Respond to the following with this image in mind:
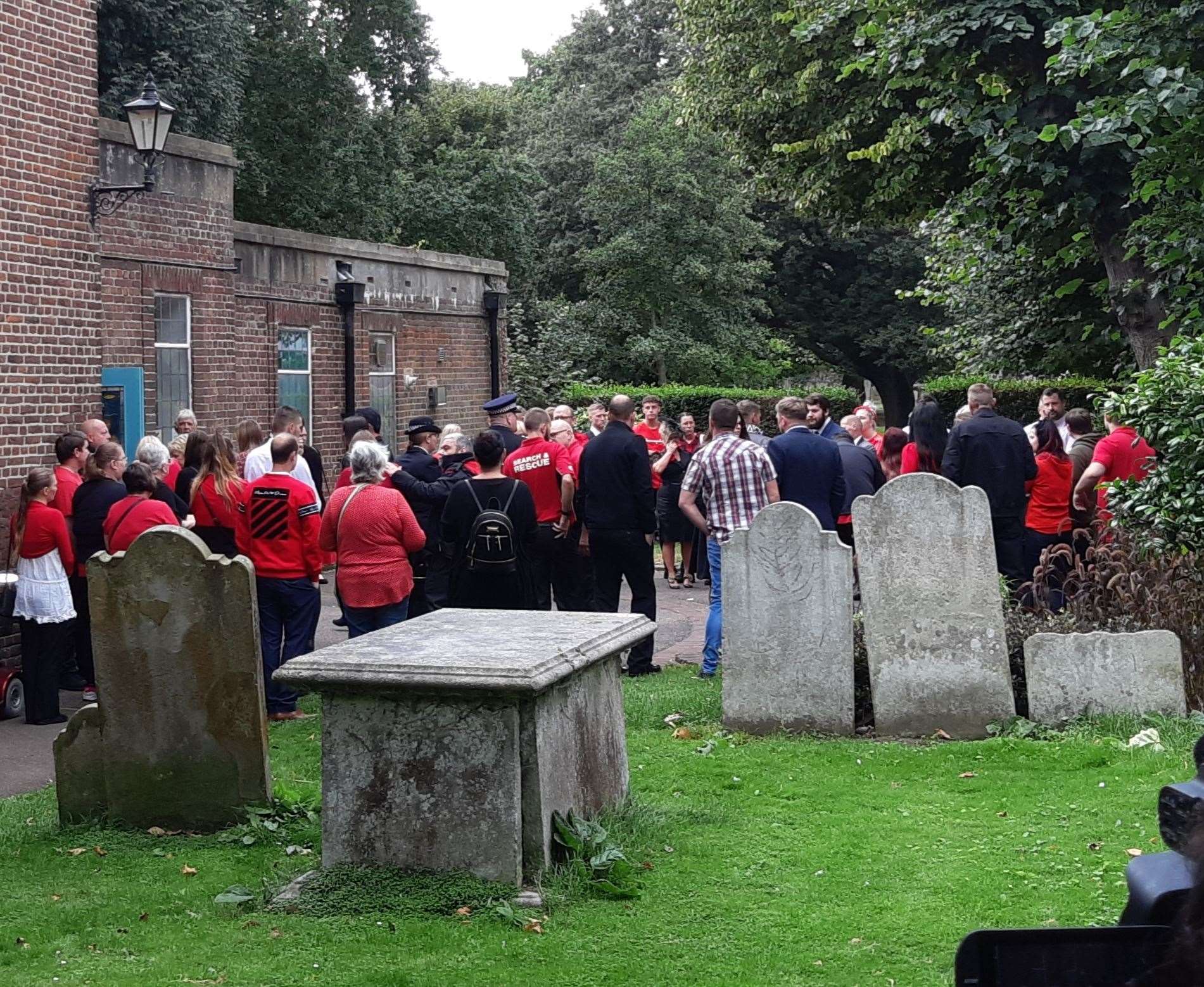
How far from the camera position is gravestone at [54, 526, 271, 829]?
6977 millimetres

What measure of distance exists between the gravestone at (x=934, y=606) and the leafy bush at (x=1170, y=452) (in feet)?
4.50

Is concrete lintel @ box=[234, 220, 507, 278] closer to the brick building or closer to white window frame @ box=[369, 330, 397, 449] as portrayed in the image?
the brick building

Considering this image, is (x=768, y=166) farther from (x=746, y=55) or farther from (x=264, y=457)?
(x=264, y=457)

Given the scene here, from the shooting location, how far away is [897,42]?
52.9 ft

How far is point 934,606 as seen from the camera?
28.8 feet

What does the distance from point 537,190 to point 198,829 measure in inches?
1519

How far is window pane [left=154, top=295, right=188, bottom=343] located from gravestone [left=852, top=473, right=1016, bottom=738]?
993 centimetres

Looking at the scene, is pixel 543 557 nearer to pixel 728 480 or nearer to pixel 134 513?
pixel 728 480

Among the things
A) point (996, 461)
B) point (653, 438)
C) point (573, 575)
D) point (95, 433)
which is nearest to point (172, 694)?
point (95, 433)

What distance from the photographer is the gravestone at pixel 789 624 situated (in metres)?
8.80

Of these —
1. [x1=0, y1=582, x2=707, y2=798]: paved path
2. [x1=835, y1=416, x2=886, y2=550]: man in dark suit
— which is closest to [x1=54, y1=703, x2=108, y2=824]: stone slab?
[x1=0, y1=582, x2=707, y2=798]: paved path

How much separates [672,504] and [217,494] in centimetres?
748

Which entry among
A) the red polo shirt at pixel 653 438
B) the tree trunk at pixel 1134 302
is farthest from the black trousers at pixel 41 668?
Answer: the tree trunk at pixel 1134 302

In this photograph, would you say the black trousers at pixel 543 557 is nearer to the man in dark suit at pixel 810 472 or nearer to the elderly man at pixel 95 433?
the man in dark suit at pixel 810 472
